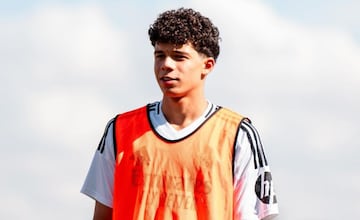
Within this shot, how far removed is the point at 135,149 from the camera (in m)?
14.8

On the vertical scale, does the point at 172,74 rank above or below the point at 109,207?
above

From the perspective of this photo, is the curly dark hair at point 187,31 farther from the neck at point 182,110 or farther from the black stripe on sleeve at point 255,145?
the black stripe on sleeve at point 255,145

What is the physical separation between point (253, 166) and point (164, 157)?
71cm

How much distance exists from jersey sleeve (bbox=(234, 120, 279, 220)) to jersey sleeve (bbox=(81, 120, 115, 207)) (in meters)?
1.02

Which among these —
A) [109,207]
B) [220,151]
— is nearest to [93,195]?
[109,207]

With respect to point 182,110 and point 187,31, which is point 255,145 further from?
point 187,31

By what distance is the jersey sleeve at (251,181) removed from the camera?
14.7 metres

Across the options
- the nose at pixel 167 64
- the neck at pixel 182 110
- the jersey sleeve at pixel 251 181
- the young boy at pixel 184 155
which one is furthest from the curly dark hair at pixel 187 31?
the jersey sleeve at pixel 251 181

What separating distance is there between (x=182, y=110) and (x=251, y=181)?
2.60 ft

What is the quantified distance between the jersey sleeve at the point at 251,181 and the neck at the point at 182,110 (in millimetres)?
372

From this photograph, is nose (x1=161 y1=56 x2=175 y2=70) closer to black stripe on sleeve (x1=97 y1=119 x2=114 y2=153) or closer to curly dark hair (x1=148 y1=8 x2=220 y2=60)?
curly dark hair (x1=148 y1=8 x2=220 y2=60)

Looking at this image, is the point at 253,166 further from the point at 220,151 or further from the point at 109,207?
the point at 109,207

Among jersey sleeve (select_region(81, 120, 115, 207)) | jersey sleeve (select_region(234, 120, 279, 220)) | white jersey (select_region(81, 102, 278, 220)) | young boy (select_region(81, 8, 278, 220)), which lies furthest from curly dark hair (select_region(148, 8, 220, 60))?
jersey sleeve (select_region(81, 120, 115, 207))

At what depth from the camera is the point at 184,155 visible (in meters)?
14.7
